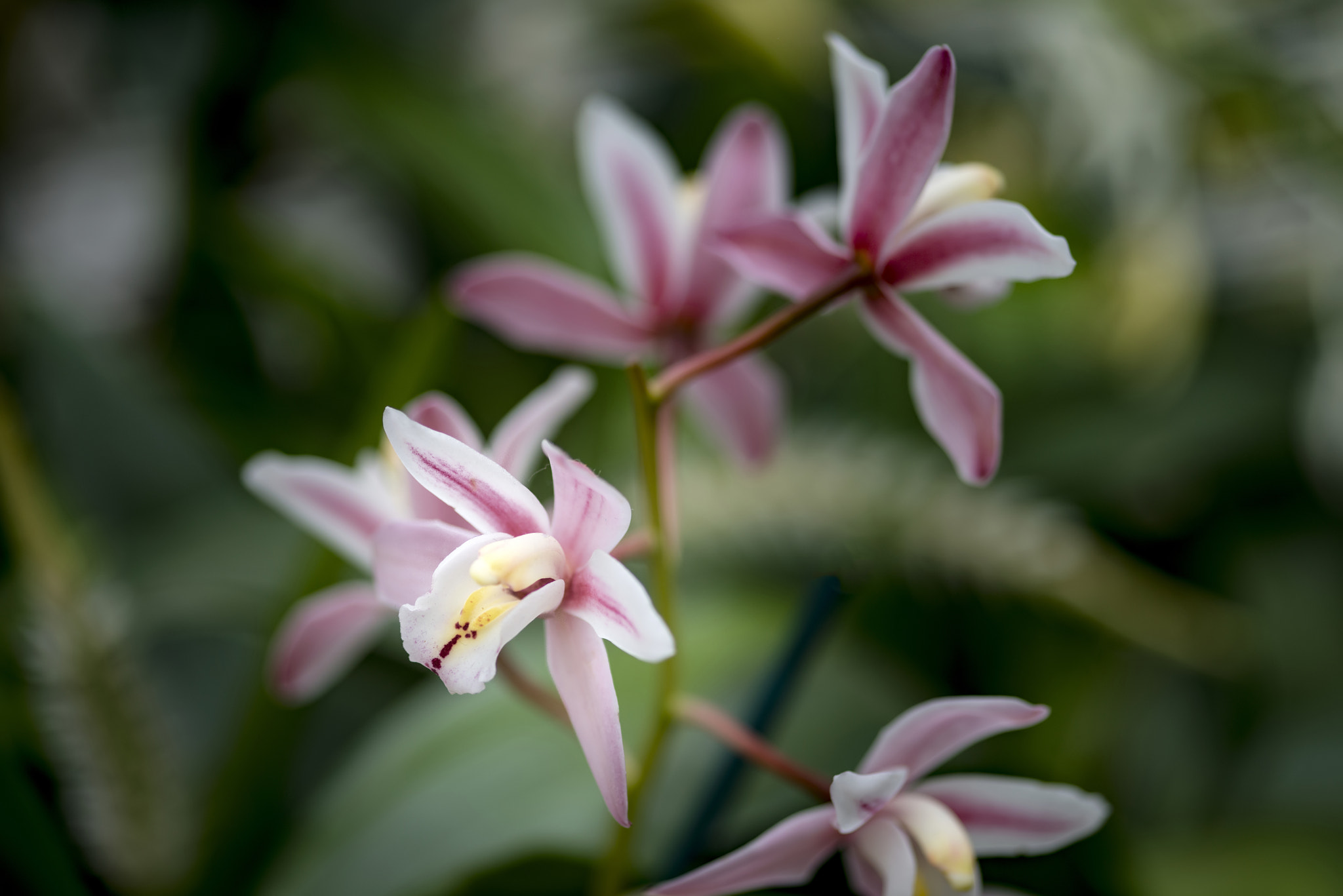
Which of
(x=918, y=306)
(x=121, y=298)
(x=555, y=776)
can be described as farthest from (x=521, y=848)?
(x=121, y=298)

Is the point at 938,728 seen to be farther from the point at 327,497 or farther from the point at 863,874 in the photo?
the point at 327,497

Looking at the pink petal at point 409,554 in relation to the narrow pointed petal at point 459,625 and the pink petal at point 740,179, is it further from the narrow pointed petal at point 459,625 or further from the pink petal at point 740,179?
the pink petal at point 740,179

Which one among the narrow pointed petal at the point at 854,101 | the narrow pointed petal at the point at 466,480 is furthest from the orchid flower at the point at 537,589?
the narrow pointed petal at the point at 854,101

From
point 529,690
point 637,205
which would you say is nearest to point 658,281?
point 637,205

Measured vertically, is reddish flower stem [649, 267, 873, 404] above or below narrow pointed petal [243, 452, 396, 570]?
above

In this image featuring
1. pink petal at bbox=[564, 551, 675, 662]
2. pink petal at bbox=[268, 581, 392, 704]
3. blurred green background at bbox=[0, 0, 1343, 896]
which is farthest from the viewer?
blurred green background at bbox=[0, 0, 1343, 896]

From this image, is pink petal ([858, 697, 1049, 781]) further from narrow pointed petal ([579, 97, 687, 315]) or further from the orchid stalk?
narrow pointed petal ([579, 97, 687, 315])

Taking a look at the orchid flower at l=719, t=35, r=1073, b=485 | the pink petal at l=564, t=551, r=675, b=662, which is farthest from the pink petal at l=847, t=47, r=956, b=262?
the pink petal at l=564, t=551, r=675, b=662
